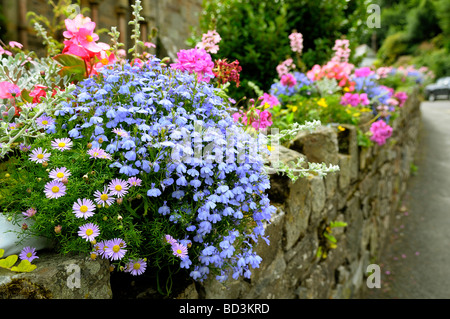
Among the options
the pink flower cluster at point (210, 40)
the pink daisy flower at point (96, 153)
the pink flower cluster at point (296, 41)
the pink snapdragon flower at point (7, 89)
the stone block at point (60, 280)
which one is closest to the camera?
the stone block at point (60, 280)

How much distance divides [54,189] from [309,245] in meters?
1.87

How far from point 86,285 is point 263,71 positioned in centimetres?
310

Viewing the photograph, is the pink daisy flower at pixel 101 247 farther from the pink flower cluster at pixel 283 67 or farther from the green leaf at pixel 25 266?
the pink flower cluster at pixel 283 67

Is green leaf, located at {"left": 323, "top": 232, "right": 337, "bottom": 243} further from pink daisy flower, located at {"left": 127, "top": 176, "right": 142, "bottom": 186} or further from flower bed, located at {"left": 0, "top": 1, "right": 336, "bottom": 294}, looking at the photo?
pink daisy flower, located at {"left": 127, "top": 176, "right": 142, "bottom": 186}

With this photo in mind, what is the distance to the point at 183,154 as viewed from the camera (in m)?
1.13

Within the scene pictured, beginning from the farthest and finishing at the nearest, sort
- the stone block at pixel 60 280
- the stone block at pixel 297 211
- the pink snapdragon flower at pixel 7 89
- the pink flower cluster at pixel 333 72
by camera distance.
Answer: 1. the pink flower cluster at pixel 333 72
2. the stone block at pixel 297 211
3. the pink snapdragon flower at pixel 7 89
4. the stone block at pixel 60 280

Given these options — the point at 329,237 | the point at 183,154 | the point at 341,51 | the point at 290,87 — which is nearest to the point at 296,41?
the point at 290,87

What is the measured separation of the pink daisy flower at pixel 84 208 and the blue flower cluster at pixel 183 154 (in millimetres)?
134

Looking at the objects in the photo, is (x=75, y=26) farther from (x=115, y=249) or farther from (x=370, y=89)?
(x=370, y=89)

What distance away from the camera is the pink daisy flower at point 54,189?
3.05ft

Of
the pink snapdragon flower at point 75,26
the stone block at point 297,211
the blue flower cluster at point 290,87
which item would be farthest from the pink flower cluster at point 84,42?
the blue flower cluster at point 290,87

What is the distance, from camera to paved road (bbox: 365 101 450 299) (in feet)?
13.1

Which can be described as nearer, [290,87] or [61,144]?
[61,144]
